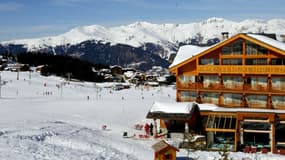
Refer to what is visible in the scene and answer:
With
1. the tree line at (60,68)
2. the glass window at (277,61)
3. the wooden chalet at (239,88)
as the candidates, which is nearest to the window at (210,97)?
the wooden chalet at (239,88)

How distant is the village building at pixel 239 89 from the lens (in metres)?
36.5

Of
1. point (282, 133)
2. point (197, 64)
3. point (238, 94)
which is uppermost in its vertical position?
point (197, 64)

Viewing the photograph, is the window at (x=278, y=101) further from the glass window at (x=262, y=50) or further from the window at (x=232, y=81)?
the glass window at (x=262, y=50)

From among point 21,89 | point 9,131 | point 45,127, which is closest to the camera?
point 9,131

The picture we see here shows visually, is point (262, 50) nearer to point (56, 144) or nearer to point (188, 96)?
point (188, 96)

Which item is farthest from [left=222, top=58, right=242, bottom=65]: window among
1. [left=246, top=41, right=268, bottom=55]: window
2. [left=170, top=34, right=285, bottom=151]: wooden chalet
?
[left=246, top=41, right=268, bottom=55]: window

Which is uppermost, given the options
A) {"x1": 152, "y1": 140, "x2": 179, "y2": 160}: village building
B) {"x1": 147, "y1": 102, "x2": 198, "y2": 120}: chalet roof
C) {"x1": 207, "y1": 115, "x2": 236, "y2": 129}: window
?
{"x1": 147, "y1": 102, "x2": 198, "y2": 120}: chalet roof

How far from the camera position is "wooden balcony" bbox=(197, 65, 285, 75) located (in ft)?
128

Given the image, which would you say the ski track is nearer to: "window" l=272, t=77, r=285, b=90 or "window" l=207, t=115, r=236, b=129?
"window" l=207, t=115, r=236, b=129

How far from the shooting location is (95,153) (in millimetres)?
27938

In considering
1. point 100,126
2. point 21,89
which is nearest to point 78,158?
point 100,126

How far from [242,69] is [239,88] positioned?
182 centimetres

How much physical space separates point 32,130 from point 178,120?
44.5 ft

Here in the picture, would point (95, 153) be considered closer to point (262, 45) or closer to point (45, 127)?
point (45, 127)
